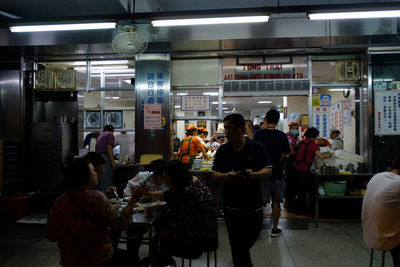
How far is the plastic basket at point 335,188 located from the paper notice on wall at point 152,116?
3.76 meters

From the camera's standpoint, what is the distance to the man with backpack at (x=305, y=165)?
5.91 metres

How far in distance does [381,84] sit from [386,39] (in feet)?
3.06

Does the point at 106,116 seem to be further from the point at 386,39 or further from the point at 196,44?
the point at 386,39

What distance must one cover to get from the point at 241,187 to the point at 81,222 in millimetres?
1498

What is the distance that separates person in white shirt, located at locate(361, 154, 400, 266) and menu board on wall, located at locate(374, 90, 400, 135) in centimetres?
370

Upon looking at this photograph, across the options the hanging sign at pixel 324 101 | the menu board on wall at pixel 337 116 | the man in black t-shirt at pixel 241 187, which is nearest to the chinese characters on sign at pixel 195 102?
the hanging sign at pixel 324 101

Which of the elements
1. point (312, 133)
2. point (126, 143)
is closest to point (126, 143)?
point (126, 143)

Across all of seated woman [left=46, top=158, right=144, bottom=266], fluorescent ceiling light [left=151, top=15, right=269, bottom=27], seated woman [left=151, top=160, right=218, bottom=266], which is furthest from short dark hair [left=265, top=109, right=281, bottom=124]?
seated woman [left=46, top=158, right=144, bottom=266]

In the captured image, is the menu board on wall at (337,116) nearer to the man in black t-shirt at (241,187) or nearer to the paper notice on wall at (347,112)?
the paper notice on wall at (347,112)

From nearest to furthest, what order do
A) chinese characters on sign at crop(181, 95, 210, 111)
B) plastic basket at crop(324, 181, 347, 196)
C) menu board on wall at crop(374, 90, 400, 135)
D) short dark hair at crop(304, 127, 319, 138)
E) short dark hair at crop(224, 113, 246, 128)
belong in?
short dark hair at crop(224, 113, 246, 128), plastic basket at crop(324, 181, 347, 196), menu board on wall at crop(374, 90, 400, 135), short dark hair at crop(304, 127, 319, 138), chinese characters on sign at crop(181, 95, 210, 111)

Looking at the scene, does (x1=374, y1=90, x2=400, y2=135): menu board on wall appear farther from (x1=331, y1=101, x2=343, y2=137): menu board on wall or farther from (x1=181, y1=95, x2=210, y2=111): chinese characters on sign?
(x1=181, y1=95, x2=210, y2=111): chinese characters on sign

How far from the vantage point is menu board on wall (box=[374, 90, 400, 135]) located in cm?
586

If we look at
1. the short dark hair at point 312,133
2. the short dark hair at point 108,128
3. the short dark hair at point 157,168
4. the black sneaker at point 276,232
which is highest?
the short dark hair at point 108,128

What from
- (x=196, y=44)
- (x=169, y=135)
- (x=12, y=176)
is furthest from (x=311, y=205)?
(x=12, y=176)
